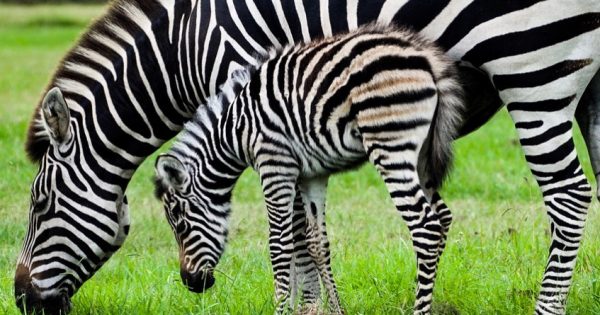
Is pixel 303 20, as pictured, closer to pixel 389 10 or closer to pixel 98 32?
pixel 389 10

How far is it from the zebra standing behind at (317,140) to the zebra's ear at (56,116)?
710mm

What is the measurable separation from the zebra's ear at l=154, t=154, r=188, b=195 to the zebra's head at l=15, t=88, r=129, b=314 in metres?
0.49

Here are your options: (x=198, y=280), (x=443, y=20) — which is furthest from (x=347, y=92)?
(x=198, y=280)

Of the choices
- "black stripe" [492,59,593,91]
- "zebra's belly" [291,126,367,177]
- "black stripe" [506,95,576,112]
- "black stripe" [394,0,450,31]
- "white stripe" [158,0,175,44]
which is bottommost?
"zebra's belly" [291,126,367,177]

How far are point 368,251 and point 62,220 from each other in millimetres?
2634

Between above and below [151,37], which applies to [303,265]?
below

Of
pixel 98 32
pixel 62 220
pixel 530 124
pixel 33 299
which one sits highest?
pixel 98 32

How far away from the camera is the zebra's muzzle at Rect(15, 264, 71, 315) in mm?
6289

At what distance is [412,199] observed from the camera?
5547mm

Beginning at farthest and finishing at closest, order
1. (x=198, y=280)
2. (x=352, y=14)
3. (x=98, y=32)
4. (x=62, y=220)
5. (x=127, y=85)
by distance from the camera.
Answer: (x=98, y=32) → (x=127, y=85) → (x=62, y=220) → (x=198, y=280) → (x=352, y=14)

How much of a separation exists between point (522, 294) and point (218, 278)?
2.19 meters

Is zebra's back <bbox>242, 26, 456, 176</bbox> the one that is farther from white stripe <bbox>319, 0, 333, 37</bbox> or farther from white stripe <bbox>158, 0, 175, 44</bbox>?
white stripe <bbox>158, 0, 175, 44</bbox>

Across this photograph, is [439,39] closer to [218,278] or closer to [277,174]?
[277,174]

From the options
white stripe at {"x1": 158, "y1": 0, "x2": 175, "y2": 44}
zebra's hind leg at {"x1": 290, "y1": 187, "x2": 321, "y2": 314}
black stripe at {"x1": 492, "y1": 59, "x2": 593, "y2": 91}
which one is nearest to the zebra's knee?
black stripe at {"x1": 492, "y1": 59, "x2": 593, "y2": 91}
